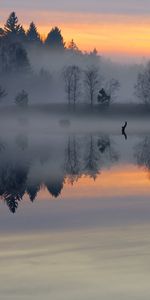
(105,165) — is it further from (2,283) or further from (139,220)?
(2,283)

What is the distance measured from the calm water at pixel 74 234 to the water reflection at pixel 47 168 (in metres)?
0.08

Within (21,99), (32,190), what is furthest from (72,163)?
(21,99)

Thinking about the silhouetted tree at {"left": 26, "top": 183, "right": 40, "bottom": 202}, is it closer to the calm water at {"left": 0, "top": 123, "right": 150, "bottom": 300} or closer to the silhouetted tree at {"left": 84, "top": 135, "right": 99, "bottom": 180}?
the calm water at {"left": 0, "top": 123, "right": 150, "bottom": 300}

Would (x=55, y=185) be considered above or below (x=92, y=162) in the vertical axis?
above

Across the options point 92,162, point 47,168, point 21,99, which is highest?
point 21,99

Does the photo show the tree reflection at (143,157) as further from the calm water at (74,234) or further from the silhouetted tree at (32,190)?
the silhouetted tree at (32,190)

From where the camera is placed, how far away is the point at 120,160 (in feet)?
208

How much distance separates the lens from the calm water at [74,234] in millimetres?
18062

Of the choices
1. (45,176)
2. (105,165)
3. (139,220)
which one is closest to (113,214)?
(139,220)

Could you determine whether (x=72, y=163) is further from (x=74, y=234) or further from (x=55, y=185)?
(x=74, y=234)

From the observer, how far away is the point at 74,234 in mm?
25219

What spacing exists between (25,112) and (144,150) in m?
107

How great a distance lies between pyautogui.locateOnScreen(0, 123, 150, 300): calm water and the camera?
18062 mm

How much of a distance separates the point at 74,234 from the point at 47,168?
28.7 meters
